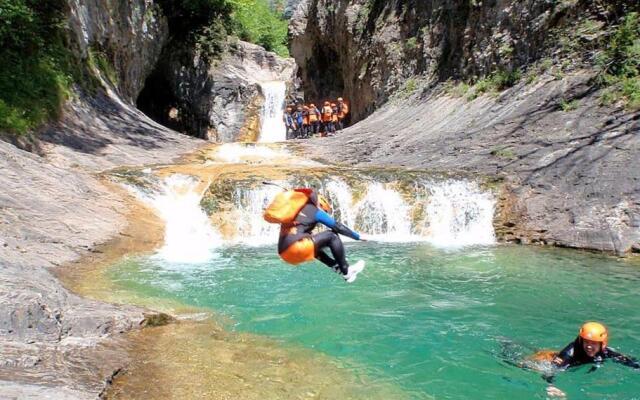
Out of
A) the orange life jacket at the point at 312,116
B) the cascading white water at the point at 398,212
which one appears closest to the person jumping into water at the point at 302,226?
the cascading white water at the point at 398,212

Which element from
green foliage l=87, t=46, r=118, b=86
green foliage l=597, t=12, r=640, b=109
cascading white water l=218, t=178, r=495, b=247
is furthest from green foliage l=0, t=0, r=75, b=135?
green foliage l=597, t=12, r=640, b=109

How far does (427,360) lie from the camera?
255 inches

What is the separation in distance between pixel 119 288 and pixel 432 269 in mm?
5058

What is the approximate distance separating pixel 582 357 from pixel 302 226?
312 centimetres

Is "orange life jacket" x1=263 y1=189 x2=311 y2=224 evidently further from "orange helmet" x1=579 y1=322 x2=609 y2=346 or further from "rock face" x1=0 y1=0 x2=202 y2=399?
"orange helmet" x1=579 y1=322 x2=609 y2=346

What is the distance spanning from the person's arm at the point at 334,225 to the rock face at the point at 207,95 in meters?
27.9

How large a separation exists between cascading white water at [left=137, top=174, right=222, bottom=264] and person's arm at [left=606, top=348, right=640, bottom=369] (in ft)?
24.1

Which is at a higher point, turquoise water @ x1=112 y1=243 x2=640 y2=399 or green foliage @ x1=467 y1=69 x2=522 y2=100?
green foliage @ x1=467 y1=69 x2=522 y2=100

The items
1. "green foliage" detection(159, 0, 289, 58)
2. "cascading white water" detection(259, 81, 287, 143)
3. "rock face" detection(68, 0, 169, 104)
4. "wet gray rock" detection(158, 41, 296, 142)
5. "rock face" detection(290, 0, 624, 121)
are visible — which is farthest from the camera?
"cascading white water" detection(259, 81, 287, 143)

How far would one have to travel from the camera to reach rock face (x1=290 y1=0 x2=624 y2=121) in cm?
1895

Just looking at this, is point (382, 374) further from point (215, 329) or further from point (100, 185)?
point (100, 185)

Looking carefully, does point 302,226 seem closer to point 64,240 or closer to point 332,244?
point 332,244

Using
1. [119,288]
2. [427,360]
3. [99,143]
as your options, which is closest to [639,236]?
[427,360]

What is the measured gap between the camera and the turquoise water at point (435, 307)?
239 inches
